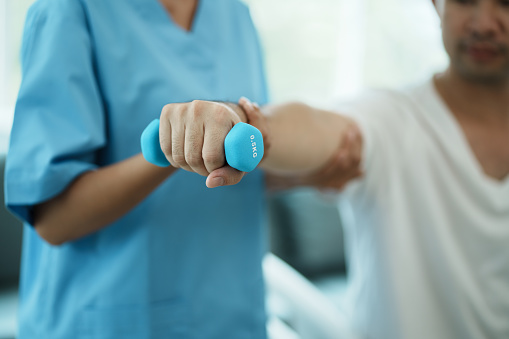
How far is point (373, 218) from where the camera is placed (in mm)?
826

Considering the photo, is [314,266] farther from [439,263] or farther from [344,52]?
[344,52]

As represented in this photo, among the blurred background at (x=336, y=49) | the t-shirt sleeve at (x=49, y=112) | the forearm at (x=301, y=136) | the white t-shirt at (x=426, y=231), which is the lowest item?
the blurred background at (x=336, y=49)

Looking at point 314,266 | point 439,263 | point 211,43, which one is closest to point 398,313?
point 439,263

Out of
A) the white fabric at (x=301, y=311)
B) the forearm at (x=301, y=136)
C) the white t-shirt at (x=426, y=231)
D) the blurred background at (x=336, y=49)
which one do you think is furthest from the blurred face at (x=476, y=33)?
the blurred background at (x=336, y=49)

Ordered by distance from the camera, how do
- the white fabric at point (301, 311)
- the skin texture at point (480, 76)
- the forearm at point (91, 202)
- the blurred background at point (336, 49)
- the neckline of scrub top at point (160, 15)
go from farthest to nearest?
the blurred background at point (336, 49)
the white fabric at point (301, 311)
the skin texture at point (480, 76)
the neckline of scrub top at point (160, 15)
the forearm at point (91, 202)

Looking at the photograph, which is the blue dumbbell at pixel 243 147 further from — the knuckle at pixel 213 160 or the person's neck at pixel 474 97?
the person's neck at pixel 474 97

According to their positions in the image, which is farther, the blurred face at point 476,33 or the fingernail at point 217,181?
the blurred face at point 476,33

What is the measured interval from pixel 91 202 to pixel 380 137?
52cm

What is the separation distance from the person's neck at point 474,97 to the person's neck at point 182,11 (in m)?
0.50

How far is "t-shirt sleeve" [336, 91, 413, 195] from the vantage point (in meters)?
0.81

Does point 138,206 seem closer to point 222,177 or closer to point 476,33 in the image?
point 222,177

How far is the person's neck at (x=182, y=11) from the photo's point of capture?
67 cm

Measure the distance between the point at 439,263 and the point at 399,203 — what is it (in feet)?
0.41

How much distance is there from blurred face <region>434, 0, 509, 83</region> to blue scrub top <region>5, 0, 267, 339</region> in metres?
0.35
